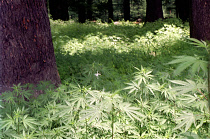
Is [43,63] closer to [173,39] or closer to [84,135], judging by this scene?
[84,135]

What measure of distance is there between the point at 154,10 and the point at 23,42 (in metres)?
9.95

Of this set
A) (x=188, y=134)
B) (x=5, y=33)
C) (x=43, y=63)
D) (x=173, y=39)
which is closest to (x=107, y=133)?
(x=188, y=134)

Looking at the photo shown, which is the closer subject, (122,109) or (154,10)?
(122,109)

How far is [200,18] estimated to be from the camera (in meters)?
6.10

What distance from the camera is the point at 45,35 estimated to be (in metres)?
3.56

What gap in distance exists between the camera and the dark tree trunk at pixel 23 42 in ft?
10.4

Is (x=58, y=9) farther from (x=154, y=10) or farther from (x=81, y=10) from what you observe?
(x=154, y=10)

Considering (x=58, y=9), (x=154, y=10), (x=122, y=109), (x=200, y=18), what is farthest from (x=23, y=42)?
(x=58, y=9)

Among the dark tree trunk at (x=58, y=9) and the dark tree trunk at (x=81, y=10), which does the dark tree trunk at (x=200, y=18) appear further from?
the dark tree trunk at (x=81, y=10)

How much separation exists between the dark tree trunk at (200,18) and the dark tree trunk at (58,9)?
11.1 metres

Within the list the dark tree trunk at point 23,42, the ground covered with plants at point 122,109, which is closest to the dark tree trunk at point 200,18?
the ground covered with plants at point 122,109

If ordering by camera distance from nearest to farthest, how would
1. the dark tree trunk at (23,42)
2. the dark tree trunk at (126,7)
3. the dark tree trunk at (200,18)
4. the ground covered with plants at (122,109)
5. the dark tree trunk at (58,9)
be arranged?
1. the ground covered with plants at (122,109)
2. the dark tree trunk at (23,42)
3. the dark tree trunk at (200,18)
4. the dark tree trunk at (58,9)
5. the dark tree trunk at (126,7)

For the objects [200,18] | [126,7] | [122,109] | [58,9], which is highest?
[126,7]

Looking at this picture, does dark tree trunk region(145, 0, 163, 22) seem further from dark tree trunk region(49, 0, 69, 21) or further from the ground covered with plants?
the ground covered with plants
